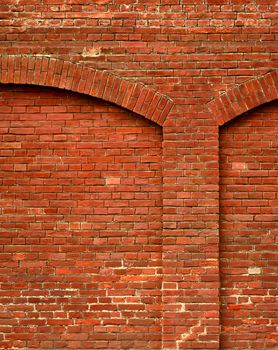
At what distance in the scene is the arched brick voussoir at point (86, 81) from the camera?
17.3ft

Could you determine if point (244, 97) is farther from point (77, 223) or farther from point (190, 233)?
point (77, 223)

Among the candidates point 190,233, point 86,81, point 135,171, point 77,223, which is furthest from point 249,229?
point 86,81

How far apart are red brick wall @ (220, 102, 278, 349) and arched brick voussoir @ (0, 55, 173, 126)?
0.80 meters

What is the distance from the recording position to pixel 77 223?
531 cm

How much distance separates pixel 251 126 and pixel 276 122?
0.27 metres

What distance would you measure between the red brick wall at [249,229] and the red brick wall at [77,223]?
2.30 feet

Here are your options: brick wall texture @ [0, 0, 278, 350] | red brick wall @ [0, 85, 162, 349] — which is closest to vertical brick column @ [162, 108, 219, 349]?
brick wall texture @ [0, 0, 278, 350]

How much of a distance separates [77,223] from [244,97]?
2171 mm

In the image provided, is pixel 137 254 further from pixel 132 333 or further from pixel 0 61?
pixel 0 61

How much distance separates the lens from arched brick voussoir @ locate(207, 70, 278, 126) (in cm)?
525

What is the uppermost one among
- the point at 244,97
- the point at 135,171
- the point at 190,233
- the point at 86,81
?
the point at 86,81

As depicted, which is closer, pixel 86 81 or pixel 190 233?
pixel 190 233

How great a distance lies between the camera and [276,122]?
5.36m

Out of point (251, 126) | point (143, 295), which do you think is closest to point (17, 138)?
point (143, 295)
